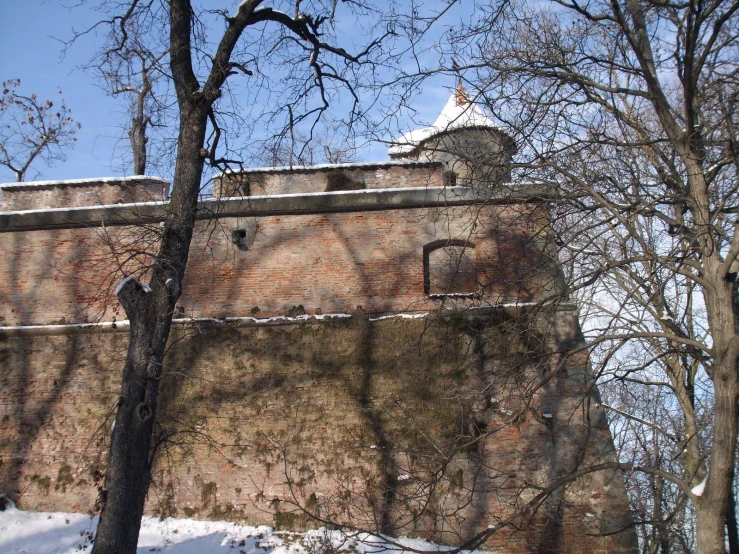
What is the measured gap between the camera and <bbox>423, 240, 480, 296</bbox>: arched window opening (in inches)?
357

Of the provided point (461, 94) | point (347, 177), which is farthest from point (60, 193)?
point (461, 94)

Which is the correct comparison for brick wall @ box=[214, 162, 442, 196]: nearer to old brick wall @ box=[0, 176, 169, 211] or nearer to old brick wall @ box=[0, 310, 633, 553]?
old brick wall @ box=[0, 176, 169, 211]

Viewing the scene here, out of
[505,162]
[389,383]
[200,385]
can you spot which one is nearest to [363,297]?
[389,383]

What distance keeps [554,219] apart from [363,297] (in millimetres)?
3917

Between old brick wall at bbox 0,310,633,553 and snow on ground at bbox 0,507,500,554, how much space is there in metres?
0.18

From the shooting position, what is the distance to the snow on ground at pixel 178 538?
24.7ft

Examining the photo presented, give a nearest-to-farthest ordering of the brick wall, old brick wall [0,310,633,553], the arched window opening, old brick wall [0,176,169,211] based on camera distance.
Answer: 1. old brick wall [0,310,633,553]
2. the arched window opening
3. the brick wall
4. old brick wall [0,176,169,211]

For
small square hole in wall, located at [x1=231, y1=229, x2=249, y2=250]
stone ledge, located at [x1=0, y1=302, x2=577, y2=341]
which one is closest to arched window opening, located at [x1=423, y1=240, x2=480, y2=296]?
stone ledge, located at [x1=0, y1=302, x2=577, y2=341]

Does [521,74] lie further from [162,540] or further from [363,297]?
[162,540]

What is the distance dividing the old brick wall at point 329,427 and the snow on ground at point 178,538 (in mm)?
177

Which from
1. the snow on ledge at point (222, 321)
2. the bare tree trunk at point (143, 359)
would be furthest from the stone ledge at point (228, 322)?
the bare tree trunk at point (143, 359)

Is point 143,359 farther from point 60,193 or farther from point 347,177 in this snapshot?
point 60,193

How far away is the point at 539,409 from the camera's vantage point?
8.23 meters

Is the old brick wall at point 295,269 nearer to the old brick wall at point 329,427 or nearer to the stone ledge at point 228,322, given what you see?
the stone ledge at point 228,322
